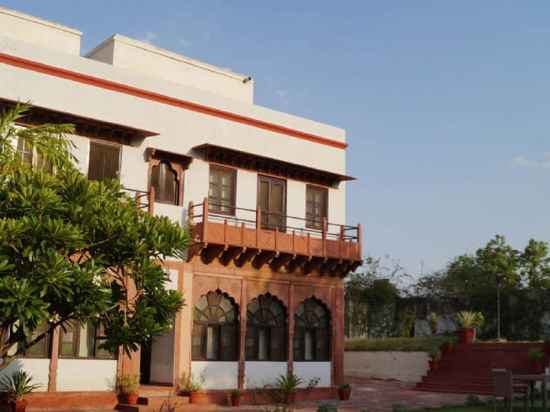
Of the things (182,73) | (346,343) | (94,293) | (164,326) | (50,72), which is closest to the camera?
(94,293)

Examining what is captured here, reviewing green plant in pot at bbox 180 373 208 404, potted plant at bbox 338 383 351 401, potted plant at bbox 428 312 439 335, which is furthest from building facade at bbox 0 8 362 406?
potted plant at bbox 428 312 439 335

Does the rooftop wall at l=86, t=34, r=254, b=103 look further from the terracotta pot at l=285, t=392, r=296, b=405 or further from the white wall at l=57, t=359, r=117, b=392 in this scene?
the terracotta pot at l=285, t=392, r=296, b=405

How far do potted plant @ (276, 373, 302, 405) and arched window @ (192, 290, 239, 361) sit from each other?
61.4 inches

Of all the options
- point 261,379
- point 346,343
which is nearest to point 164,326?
point 261,379

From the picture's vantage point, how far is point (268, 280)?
81.2 feet

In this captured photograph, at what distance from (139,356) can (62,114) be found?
21.4ft

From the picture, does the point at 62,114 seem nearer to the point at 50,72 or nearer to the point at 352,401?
the point at 50,72

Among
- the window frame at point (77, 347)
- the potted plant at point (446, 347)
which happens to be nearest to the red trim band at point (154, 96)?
the window frame at point (77, 347)

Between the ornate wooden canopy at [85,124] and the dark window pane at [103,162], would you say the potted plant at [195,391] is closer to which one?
the dark window pane at [103,162]

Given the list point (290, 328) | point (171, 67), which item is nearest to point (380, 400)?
point (290, 328)

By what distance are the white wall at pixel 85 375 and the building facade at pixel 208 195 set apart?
1.0 inches

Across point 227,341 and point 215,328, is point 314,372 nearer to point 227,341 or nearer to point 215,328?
point 227,341

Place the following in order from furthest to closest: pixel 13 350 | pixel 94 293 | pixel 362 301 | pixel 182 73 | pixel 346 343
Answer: pixel 362 301
pixel 346 343
pixel 182 73
pixel 13 350
pixel 94 293

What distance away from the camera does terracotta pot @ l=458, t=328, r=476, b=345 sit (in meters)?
30.5
